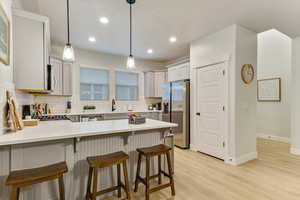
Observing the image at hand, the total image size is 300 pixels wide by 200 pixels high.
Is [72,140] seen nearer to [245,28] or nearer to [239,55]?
[239,55]

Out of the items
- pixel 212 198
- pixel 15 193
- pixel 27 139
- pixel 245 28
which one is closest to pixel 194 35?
pixel 245 28

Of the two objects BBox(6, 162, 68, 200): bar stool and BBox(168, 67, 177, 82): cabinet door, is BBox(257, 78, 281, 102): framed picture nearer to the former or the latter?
BBox(168, 67, 177, 82): cabinet door

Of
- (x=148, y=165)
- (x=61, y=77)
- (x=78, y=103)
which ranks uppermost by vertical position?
(x=61, y=77)

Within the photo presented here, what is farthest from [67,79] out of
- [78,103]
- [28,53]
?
[28,53]

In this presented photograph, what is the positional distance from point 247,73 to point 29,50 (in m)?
3.88

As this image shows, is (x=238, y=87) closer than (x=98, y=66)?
Yes

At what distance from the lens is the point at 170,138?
2.60 meters

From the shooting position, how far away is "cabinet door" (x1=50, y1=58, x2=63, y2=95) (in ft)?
12.6

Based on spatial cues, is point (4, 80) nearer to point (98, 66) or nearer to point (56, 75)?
point (56, 75)

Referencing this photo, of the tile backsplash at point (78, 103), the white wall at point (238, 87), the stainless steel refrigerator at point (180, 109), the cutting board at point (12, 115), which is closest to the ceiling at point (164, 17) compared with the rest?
the white wall at point (238, 87)

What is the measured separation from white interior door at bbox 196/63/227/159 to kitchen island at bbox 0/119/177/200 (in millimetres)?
1657

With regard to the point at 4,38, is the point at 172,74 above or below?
above

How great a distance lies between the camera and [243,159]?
3.08 meters

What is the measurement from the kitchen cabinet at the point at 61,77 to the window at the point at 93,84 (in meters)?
0.55
